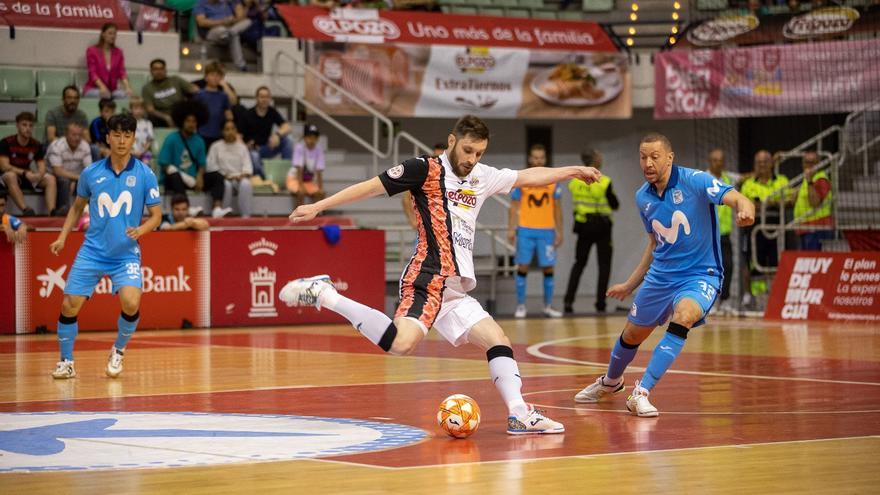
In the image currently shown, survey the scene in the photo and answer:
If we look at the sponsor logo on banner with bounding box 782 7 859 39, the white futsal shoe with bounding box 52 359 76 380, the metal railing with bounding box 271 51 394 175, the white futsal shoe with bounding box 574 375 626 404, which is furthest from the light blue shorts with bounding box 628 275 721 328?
the sponsor logo on banner with bounding box 782 7 859 39

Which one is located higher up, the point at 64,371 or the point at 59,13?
the point at 59,13

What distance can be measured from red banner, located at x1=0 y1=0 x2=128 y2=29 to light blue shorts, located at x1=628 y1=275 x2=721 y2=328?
15147mm

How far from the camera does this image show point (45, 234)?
1820 centimetres

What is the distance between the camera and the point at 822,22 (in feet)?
84.4

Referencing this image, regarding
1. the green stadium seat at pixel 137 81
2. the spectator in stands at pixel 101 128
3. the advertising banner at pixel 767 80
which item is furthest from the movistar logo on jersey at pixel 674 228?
the advertising banner at pixel 767 80

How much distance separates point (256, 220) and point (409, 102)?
19.2ft

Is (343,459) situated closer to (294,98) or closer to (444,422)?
(444,422)

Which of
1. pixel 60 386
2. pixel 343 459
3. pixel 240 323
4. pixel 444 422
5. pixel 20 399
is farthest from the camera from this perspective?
pixel 240 323

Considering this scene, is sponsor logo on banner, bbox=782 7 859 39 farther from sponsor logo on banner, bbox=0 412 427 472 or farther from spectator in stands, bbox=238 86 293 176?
sponsor logo on banner, bbox=0 412 427 472

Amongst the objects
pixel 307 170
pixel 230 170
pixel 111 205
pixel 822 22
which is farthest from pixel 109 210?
pixel 822 22

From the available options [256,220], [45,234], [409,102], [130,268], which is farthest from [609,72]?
[130,268]

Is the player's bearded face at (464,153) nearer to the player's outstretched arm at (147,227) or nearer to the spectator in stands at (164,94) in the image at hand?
the player's outstretched arm at (147,227)

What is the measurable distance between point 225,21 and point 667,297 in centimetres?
1581

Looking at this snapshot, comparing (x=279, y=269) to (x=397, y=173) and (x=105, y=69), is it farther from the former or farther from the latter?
(x=397, y=173)
